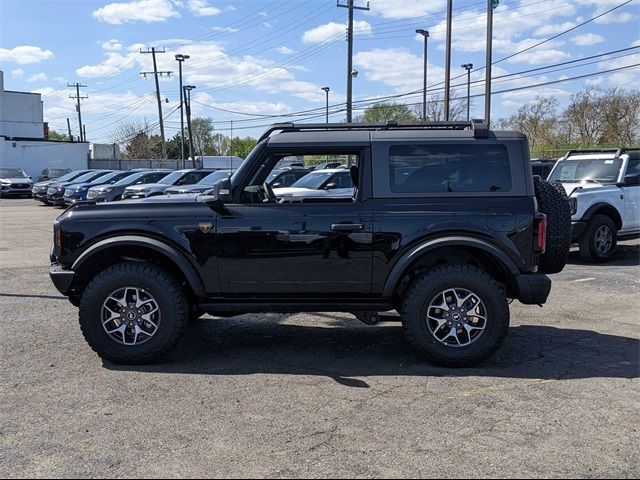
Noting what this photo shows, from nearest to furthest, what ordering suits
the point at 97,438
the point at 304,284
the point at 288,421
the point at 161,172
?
the point at 97,438 < the point at 288,421 < the point at 304,284 < the point at 161,172

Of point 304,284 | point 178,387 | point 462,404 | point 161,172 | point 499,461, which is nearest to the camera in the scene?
point 499,461

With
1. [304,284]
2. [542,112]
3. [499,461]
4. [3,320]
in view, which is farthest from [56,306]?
[542,112]

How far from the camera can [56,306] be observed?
294 inches

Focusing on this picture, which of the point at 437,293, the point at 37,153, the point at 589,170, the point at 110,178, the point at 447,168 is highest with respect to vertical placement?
→ the point at 37,153

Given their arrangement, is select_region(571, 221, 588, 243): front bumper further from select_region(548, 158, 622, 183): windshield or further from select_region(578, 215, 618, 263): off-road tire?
select_region(548, 158, 622, 183): windshield

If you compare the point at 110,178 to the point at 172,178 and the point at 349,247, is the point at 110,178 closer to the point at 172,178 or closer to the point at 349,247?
the point at 172,178

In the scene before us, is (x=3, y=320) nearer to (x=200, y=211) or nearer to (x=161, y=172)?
(x=200, y=211)

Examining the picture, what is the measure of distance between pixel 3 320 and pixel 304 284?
12.1 ft

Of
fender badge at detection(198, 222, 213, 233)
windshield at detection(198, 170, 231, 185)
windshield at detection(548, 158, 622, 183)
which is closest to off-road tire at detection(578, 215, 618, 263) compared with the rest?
windshield at detection(548, 158, 622, 183)

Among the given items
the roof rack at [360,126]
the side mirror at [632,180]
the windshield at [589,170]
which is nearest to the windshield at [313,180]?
the windshield at [589,170]

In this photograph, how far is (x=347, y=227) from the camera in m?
5.20

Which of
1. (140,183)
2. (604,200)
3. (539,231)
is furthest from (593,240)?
(140,183)

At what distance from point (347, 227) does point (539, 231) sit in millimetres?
1605

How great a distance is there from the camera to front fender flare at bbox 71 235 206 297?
520cm
